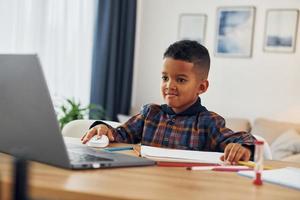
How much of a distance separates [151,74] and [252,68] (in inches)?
41.6

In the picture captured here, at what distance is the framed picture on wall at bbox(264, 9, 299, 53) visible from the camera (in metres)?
4.25

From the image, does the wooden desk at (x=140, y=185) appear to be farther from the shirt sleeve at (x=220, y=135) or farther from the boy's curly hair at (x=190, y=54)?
the boy's curly hair at (x=190, y=54)

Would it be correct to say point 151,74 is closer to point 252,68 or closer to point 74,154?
point 252,68

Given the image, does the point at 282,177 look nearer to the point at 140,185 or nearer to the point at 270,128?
the point at 140,185

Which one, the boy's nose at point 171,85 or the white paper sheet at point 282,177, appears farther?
the boy's nose at point 171,85

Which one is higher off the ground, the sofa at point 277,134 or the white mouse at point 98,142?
the white mouse at point 98,142

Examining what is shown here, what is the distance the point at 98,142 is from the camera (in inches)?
55.4

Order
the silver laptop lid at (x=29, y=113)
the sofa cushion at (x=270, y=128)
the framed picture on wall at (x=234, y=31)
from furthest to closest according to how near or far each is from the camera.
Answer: the framed picture on wall at (x=234, y=31), the sofa cushion at (x=270, y=128), the silver laptop lid at (x=29, y=113)

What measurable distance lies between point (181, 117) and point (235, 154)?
0.49 meters

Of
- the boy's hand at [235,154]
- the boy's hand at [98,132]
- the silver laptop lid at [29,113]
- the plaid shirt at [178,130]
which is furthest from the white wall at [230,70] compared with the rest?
the silver laptop lid at [29,113]

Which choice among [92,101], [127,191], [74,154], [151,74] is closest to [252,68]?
[151,74]

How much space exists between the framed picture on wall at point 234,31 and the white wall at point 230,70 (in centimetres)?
5

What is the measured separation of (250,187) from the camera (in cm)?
92

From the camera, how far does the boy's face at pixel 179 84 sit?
1681mm
